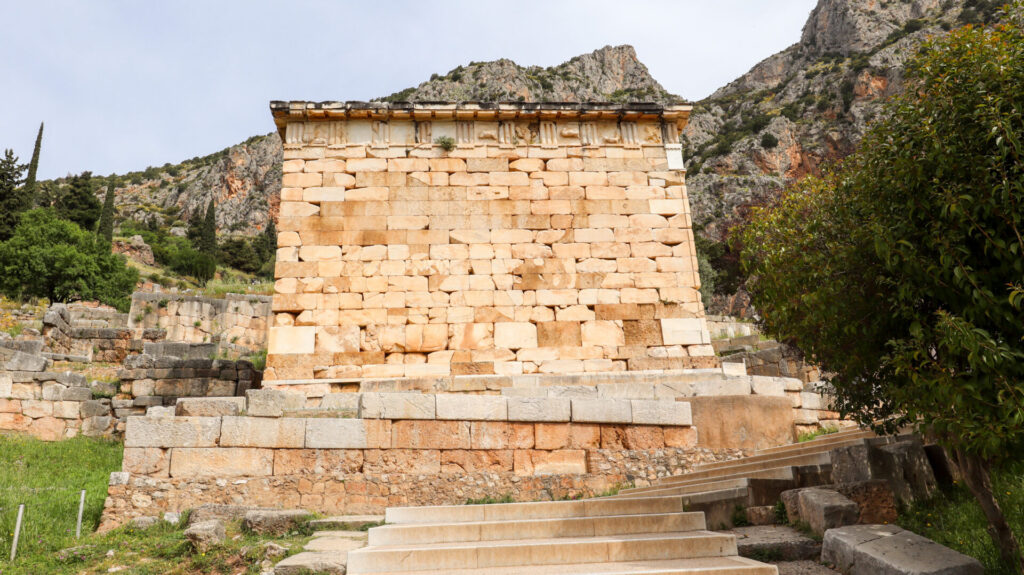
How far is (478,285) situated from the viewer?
11320 millimetres

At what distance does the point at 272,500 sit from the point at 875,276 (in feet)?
23.4

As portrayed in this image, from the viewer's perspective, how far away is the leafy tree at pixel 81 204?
5028 centimetres

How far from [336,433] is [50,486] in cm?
463

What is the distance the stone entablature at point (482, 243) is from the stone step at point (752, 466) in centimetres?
307

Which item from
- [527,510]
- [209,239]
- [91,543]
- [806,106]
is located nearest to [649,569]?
[527,510]

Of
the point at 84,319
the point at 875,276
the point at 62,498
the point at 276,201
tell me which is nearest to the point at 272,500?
the point at 62,498

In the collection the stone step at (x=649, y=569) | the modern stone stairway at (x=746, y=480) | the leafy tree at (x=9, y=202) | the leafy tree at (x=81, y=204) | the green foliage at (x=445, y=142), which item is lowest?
the stone step at (x=649, y=569)

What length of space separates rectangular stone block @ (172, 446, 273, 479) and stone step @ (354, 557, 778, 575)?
11.2 feet

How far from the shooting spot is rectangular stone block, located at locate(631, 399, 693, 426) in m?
8.74

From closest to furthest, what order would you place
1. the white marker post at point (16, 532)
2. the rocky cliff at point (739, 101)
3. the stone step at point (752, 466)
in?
the white marker post at point (16, 532), the stone step at point (752, 466), the rocky cliff at point (739, 101)

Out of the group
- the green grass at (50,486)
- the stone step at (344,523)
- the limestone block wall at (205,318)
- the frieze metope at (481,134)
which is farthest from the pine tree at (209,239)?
the stone step at (344,523)

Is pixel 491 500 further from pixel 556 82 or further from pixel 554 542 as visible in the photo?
pixel 556 82

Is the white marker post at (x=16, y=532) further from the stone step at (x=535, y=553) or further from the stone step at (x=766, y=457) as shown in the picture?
the stone step at (x=766, y=457)

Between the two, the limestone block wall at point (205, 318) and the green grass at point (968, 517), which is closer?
the green grass at point (968, 517)
